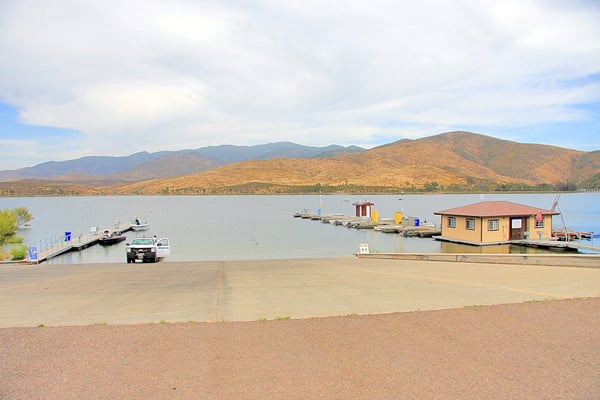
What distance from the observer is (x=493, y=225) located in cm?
3553

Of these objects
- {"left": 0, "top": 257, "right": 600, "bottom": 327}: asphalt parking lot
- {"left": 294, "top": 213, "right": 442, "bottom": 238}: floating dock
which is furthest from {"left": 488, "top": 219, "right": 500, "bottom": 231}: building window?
{"left": 0, "top": 257, "right": 600, "bottom": 327}: asphalt parking lot

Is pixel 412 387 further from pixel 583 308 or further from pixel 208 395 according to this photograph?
pixel 583 308

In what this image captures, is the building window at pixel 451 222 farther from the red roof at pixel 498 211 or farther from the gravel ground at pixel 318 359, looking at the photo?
the gravel ground at pixel 318 359

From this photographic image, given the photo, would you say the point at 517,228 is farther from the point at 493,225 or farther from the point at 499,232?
the point at 493,225

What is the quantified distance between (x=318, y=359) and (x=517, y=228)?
112ft

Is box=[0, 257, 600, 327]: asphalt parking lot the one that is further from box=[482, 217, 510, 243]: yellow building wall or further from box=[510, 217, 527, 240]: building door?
box=[510, 217, 527, 240]: building door

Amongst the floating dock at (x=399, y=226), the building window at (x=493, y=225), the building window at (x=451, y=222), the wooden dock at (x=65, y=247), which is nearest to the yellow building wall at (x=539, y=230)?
the building window at (x=493, y=225)

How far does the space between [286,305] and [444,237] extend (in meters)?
32.9

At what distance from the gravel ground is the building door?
29.5 meters

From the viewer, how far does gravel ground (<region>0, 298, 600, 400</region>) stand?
545cm

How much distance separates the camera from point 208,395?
5.34 metres

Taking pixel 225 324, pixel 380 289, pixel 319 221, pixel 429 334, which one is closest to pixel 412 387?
pixel 429 334

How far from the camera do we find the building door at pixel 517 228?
1436 inches

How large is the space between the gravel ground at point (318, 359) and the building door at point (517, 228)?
29477 mm
